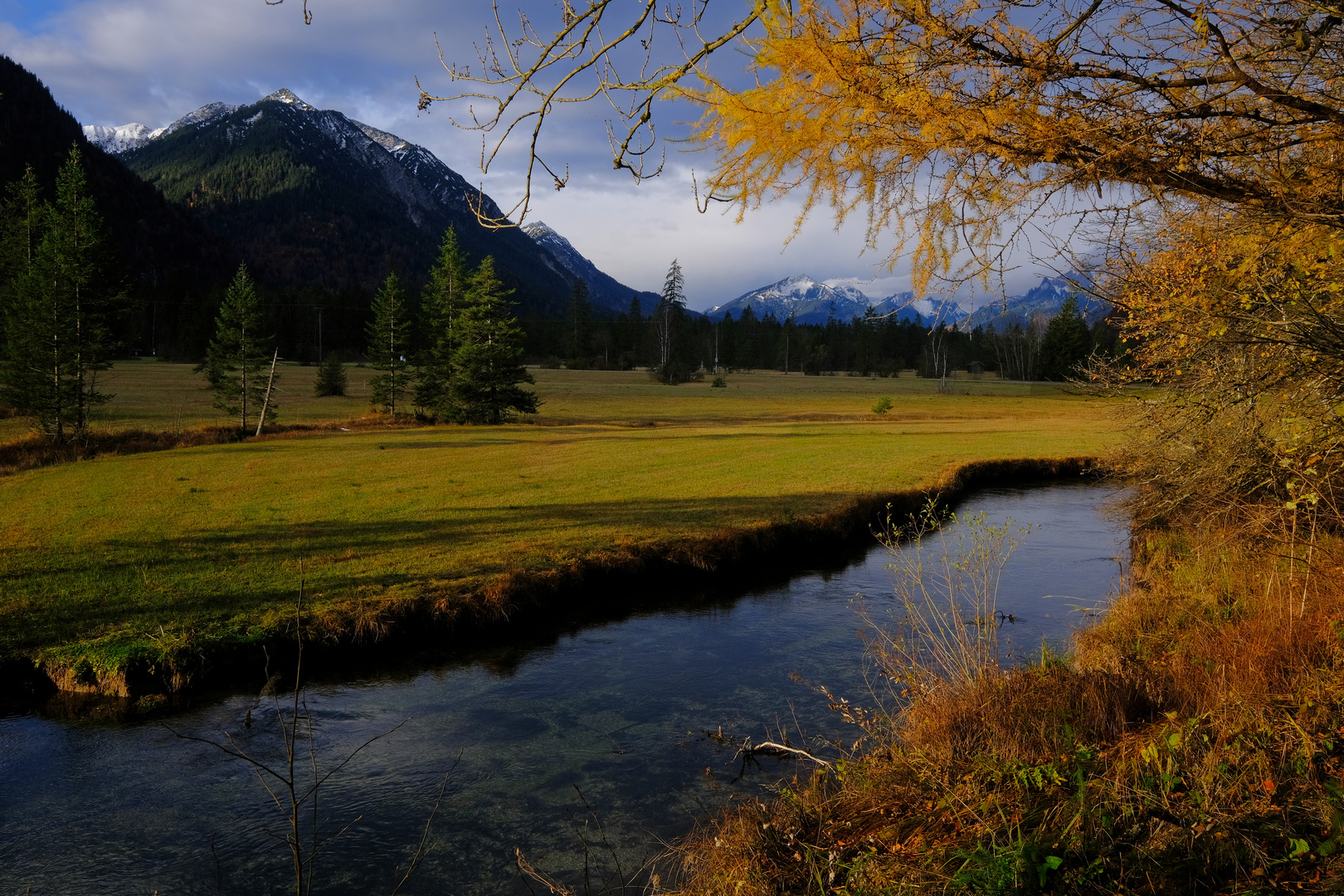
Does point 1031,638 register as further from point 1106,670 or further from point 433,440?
point 433,440

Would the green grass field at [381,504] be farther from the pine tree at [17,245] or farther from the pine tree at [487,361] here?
the pine tree at [17,245]

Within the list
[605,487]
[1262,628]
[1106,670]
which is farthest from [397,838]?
[605,487]

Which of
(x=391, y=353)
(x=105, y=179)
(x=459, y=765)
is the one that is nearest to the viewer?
(x=459, y=765)

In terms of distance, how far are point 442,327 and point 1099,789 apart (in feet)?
160

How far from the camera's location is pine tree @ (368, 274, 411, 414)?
4928 cm

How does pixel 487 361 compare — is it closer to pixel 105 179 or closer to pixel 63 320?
pixel 63 320

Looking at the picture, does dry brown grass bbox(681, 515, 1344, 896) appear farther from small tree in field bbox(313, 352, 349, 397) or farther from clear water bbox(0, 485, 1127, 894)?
small tree in field bbox(313, 352, 349, 397)

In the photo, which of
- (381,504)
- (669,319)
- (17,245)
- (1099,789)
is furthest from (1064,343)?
(1099,789)

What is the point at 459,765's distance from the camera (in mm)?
7570

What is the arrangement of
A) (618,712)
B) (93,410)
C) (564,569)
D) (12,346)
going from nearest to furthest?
1. (618,712)
2. (564,569)
3. (12,346)
4. (93,410)

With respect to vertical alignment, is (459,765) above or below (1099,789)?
below

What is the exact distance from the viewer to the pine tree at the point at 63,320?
99.0 ft

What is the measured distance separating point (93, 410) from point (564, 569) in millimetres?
40179

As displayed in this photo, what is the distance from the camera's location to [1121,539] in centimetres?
1748
